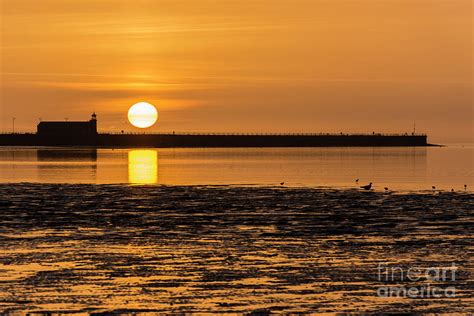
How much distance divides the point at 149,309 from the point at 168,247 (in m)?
9.64

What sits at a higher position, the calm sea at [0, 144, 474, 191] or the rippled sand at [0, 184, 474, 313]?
the calm sea at [0, 144, 474, 191]

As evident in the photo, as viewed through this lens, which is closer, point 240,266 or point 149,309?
point 149,309

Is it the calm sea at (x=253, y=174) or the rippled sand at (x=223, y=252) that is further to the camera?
the calm sea at (x=253, y=174)

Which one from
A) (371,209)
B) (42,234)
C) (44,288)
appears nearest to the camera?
(44,288)

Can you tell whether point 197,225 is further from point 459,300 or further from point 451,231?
point 459,300

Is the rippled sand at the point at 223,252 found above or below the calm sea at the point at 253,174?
below

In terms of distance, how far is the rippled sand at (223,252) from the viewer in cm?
2114

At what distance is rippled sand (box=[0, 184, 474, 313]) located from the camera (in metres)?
21.1

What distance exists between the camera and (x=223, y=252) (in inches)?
1125

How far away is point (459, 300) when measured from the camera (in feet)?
69.3

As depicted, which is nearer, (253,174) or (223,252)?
(223,252)

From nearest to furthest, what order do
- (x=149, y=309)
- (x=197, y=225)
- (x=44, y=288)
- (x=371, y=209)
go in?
(x=149, y=309) → (x=44, y=288) → (x=197, y=225) → (x=371, y=209)

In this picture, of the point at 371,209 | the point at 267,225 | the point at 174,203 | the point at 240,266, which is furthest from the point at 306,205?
the point at 240,266

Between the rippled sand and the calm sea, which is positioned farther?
the calm sea
